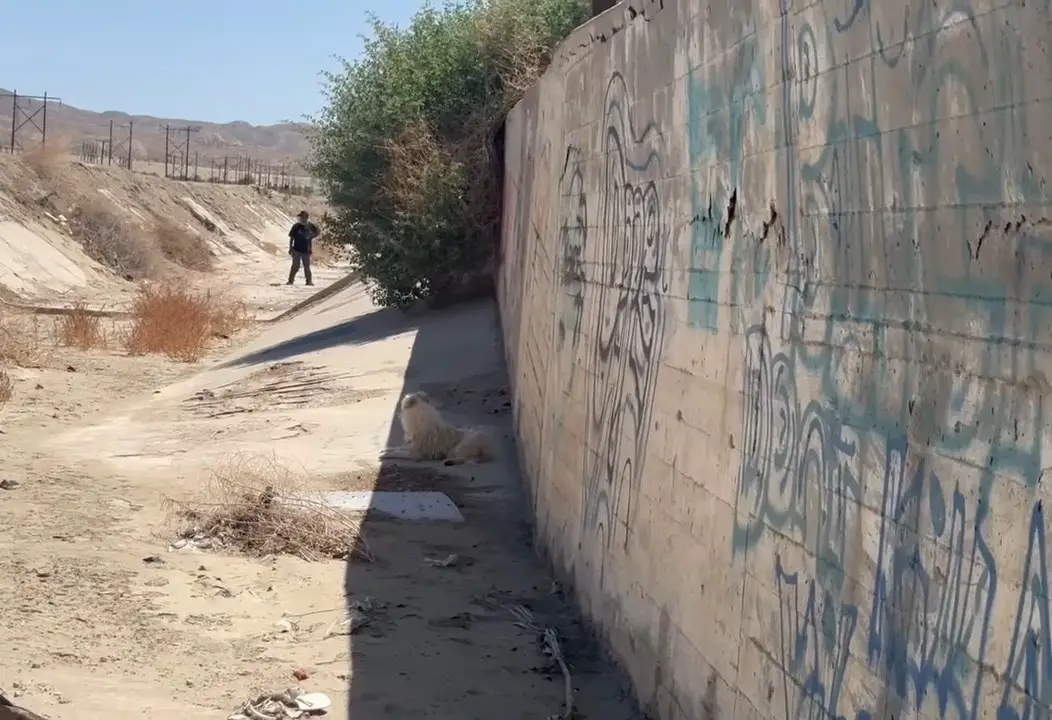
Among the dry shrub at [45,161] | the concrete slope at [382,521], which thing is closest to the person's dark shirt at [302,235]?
the concrete slope at [382,521]

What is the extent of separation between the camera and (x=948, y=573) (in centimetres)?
253

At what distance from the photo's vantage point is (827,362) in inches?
126

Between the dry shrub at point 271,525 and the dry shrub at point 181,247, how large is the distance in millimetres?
32455

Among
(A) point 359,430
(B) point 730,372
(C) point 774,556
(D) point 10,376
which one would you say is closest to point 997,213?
(C) point 774,556

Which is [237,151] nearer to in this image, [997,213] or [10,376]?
[10,376]

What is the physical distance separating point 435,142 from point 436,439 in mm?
6991

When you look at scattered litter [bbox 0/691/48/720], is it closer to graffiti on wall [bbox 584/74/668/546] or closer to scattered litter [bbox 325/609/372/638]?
scattered litter [bbox 325/609/372/638]

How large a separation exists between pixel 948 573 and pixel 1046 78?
2.98 ft

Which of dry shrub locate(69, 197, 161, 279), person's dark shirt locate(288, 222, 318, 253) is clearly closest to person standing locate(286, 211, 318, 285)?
person's dark shirt locate(288, 222, 318, 253)

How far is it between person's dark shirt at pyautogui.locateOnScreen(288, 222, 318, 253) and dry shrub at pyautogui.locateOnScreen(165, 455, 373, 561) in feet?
63.3

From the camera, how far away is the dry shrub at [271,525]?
24.7ft

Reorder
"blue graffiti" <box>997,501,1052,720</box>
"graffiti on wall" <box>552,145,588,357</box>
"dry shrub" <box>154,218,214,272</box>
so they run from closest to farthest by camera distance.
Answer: "blue graffiti" <box>997,501,1052,720</box> < "graffiti on wall" <box>552,145,588,357</box> < "dry shrub" <box>154,218,214,272</box>

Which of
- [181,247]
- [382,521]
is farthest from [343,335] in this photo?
[181,247]

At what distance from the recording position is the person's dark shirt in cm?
2716
